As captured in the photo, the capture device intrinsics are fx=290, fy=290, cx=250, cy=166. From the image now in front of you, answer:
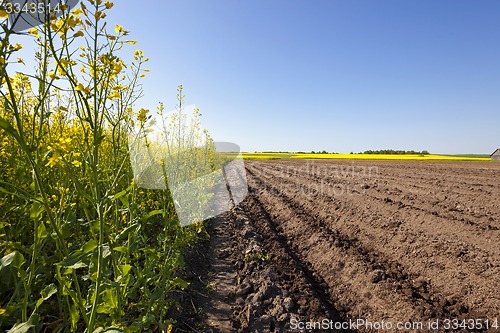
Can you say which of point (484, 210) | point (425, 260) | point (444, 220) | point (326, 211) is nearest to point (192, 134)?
point (326, 211)

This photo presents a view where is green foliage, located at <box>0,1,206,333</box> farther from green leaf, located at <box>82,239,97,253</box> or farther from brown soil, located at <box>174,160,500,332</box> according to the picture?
brown soil, located at <box>174,160,500,332</box>

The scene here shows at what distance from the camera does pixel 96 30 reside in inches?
58.6

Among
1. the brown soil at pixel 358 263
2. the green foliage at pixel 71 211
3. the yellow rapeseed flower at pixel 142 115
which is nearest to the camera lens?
the green foliage at pixel 71 211

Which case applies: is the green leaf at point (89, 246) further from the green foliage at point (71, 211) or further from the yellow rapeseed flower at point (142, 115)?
the yellow rapeseed flower at point (142, 115)

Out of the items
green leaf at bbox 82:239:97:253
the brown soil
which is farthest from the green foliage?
the brown soil

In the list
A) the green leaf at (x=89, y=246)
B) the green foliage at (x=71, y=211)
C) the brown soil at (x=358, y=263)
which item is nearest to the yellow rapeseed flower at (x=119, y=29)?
the green foliage at (x=71, y=211)

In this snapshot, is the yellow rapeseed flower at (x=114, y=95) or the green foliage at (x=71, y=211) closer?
the green foliage at (x=71, y=211)

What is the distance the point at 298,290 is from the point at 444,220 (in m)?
3.54

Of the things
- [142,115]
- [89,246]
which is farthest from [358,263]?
[89,246]

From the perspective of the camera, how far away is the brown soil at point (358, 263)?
3125 mm

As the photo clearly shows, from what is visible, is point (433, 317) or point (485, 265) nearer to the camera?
point (433, 317)

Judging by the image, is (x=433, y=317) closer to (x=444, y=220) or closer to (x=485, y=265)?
(x=485, y=265)

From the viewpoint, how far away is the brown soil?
312 cm

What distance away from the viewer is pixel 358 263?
4.10 meters
